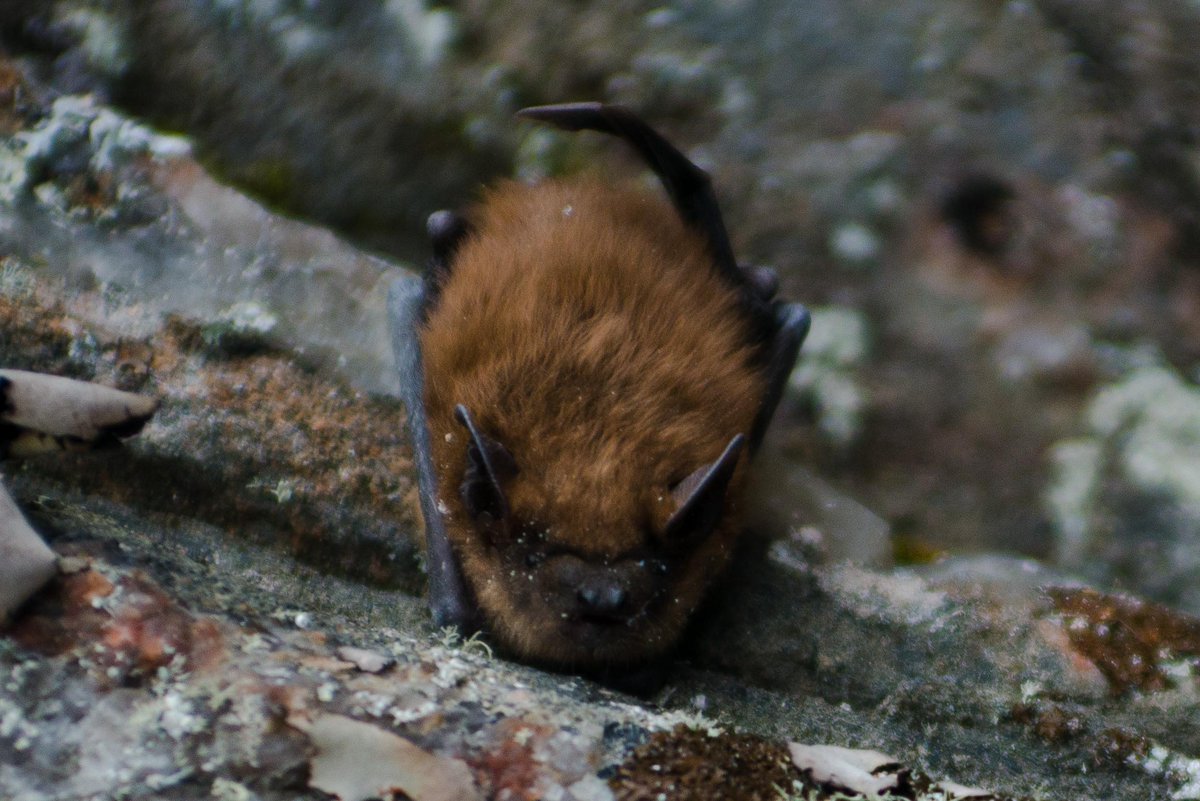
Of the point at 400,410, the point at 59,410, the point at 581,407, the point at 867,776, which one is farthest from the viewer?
the point at 400,410

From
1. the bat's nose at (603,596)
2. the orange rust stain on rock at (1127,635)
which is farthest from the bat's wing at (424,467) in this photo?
the orange rust stain on rock at (1127,635)

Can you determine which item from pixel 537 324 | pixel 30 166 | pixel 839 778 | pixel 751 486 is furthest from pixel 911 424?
pixel 30 166

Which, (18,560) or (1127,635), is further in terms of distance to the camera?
(1127,635)

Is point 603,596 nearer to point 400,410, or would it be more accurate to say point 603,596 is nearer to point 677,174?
point 400,410

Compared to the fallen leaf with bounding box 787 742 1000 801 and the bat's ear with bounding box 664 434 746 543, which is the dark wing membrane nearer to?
the bat's ear with bounding box 664 434 746 543

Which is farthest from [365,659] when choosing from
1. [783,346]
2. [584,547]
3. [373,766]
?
[783,346]

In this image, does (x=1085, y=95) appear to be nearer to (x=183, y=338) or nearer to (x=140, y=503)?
(x=183, y=338)

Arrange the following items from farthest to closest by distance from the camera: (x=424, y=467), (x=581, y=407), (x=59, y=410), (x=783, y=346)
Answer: (x=783, y=346), (x=424, y=467), (x=581, y=407), (x=59, y=410)
